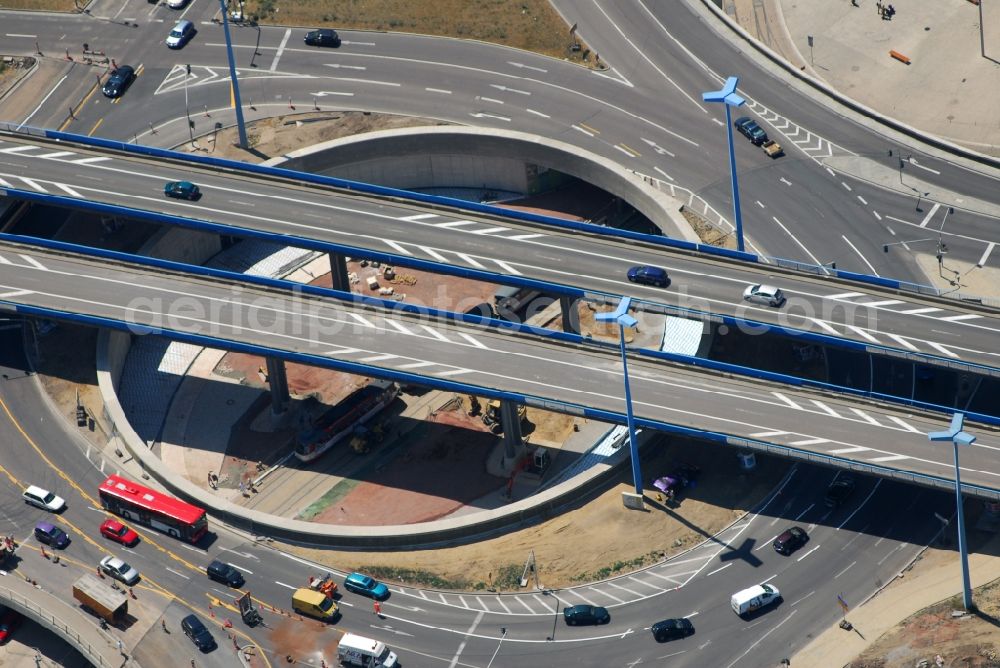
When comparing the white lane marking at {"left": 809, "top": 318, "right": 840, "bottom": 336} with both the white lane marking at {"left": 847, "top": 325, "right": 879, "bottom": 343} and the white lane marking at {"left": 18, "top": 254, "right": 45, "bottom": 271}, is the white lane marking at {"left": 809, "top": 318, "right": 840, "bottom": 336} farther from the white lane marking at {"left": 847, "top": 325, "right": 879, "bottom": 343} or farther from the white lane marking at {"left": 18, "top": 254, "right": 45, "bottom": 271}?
the white lane marking at {"left": 18, "top": 254, "right": 45, "bottom": 271}

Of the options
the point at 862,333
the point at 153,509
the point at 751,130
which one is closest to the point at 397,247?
the point at 153,509

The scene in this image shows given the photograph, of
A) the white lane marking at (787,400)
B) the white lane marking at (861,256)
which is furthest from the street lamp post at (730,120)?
the white lane marking at (787,400)

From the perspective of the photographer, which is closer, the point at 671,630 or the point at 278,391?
the point at 671,630

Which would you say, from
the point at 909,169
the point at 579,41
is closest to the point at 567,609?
the point at 909,169

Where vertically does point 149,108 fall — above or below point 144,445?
above

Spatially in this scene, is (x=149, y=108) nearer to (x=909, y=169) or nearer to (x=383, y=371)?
(x=383, y=371)

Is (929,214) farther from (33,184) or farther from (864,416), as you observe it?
(33,184)
